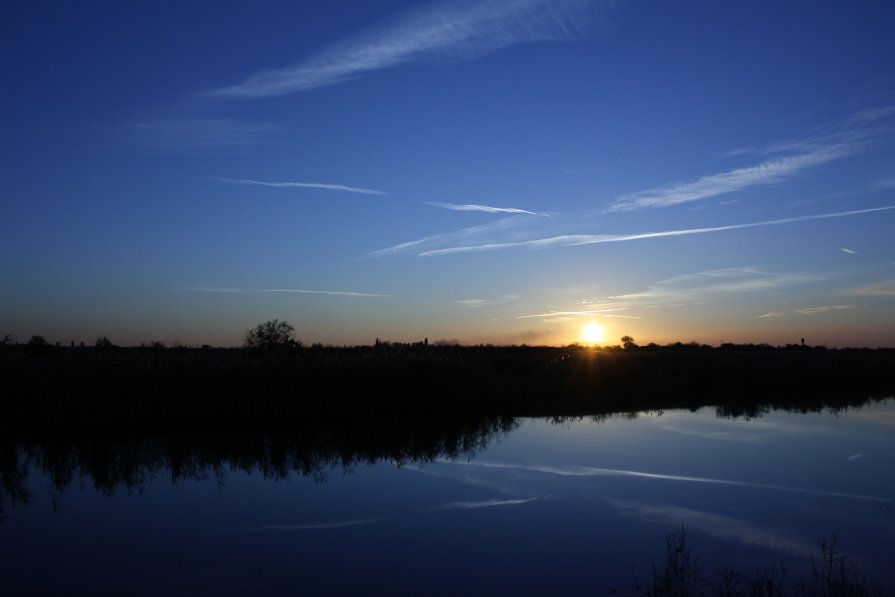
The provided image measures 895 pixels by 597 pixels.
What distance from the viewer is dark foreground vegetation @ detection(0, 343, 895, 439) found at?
1948 cm

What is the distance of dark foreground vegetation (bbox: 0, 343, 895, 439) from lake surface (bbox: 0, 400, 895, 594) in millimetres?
3353

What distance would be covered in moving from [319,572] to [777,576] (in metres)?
5.74

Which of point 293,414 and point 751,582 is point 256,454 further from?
point 751,582

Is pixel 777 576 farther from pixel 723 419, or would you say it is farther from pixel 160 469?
pixel 723 419

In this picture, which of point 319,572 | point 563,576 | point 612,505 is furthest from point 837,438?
point 319,572

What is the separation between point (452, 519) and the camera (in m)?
11.9

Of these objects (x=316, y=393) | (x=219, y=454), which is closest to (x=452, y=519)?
(x=219, y=454)

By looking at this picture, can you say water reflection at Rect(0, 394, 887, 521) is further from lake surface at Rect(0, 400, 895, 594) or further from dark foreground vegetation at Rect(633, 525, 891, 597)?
dark foreground vegetation at Rect(633, 525, 891, 597)

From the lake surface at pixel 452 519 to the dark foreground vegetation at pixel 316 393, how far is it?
3.35 meters

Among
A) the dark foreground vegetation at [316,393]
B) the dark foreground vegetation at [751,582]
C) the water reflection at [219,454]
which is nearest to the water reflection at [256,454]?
the water reflection at [219,454]

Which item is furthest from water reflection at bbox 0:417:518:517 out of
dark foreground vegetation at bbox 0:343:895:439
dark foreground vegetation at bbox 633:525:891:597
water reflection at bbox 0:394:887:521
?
dark foreground vegetation at bbox 633:525:891:597

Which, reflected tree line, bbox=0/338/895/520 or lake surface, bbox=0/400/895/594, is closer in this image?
lake surface, bbox=0/400/895/594

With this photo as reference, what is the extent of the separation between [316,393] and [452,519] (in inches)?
446

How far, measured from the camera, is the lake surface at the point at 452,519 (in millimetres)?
9266
